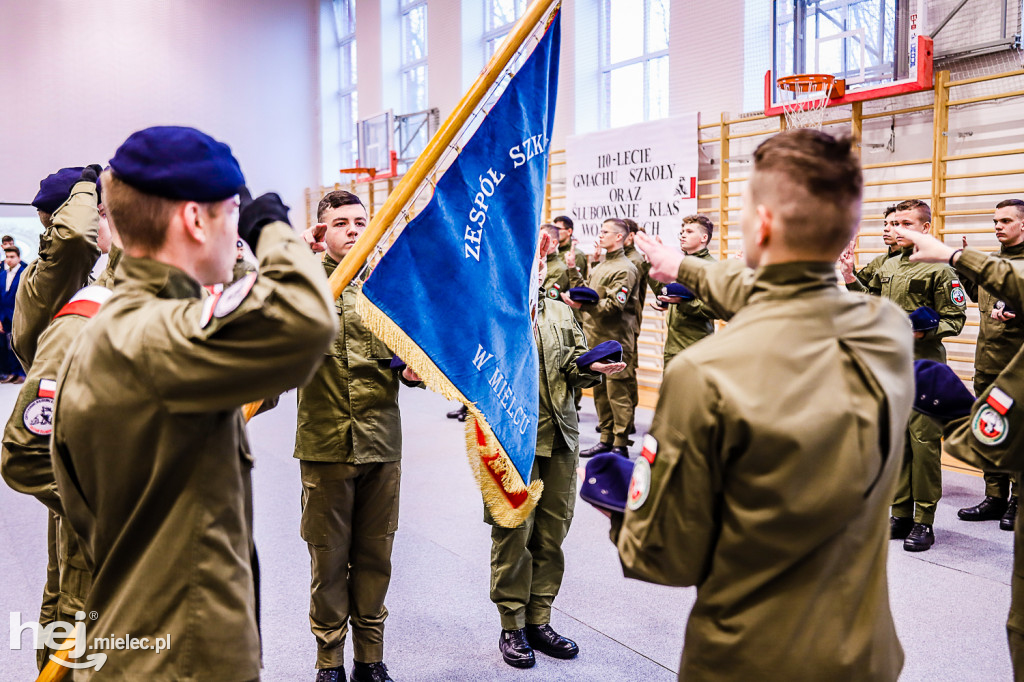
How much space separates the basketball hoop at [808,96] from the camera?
619cm

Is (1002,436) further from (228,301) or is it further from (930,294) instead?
(930,294)

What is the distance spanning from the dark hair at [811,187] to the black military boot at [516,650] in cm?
207

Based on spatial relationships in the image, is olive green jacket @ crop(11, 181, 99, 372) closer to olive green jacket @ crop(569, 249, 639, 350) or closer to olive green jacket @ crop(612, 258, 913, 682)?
olive green jacket @ crop(612, 258, 913, 682)

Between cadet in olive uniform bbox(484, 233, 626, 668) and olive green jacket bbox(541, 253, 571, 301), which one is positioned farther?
olive green jacket bbox(541, 253, 571, 301)

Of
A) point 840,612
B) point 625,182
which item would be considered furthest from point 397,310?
point 625,182

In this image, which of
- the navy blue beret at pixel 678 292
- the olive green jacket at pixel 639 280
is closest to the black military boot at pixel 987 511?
the navy blue beret at pixel 678 292

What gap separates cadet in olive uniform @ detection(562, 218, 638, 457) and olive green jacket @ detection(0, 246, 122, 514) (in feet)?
15.2

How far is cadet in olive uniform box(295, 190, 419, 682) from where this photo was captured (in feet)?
8.61

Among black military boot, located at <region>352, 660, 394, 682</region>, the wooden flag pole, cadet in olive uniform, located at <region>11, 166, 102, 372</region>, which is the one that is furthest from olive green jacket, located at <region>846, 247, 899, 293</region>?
cadet in olive uniform, located at <region>11, 166, 102, 372</region>

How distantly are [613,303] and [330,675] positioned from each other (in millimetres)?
4105

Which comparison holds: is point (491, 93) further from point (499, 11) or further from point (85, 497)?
point (499, 11)

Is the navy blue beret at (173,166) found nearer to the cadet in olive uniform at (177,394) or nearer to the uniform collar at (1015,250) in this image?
the cadet in olive uniform at (177,394)

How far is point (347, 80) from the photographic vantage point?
14.5m

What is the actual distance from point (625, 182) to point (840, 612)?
24.2 ft
